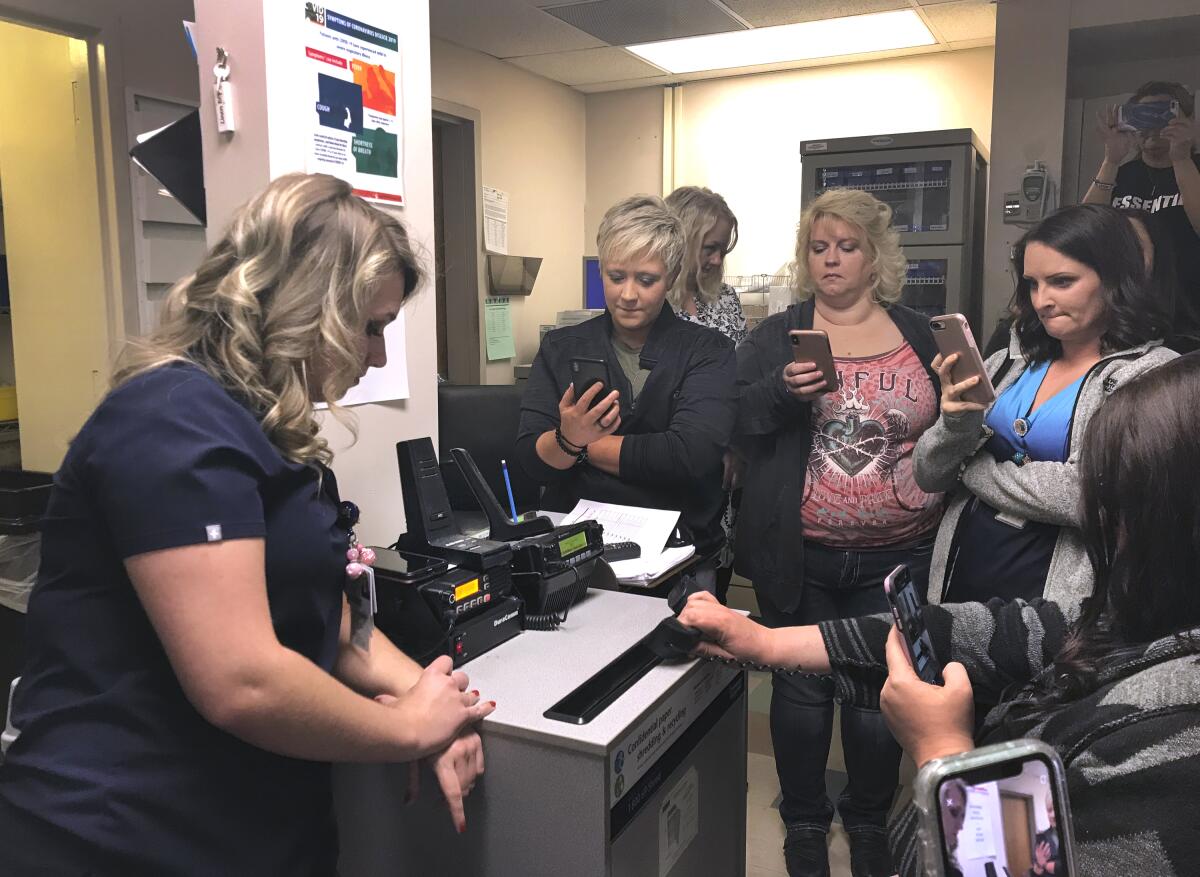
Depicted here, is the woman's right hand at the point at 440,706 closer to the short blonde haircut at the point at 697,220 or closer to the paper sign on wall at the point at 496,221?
the short blonde haircut at the point at 697,220

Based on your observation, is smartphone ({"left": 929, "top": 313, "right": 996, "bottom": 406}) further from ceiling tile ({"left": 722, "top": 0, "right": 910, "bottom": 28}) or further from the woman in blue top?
ceiling tile ({"left": 722, "top": 0, "right": 910, "bottom": 28})

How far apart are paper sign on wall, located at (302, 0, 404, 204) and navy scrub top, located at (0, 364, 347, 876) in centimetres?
70

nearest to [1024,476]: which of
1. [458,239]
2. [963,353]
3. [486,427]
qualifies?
[963,353]

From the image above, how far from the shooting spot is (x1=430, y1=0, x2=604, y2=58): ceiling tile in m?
3.69

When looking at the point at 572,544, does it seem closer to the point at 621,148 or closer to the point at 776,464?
the point at 776,464

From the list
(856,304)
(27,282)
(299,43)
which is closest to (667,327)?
(856,304)

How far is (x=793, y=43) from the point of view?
163 inches

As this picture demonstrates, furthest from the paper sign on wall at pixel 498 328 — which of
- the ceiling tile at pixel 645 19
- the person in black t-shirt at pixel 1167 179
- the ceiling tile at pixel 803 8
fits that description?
the person in black t-shirt at pixel 1167 179

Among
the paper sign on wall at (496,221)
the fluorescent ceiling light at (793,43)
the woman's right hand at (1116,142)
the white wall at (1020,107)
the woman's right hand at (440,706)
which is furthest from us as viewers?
the paper sign on wall at (496,221)

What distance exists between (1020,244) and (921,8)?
2.32 meters

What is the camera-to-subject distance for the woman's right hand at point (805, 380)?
1911mm

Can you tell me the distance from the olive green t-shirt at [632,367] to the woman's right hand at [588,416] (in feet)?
0.31

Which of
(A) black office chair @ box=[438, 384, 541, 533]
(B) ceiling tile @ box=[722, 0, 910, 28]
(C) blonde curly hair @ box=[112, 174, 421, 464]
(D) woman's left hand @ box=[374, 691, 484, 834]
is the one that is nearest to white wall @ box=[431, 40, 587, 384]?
(B) ceiling tile @ box=[722, 0, 910, 28]

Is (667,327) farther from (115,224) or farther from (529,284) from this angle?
(529,284)
